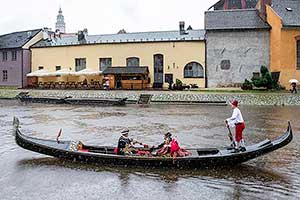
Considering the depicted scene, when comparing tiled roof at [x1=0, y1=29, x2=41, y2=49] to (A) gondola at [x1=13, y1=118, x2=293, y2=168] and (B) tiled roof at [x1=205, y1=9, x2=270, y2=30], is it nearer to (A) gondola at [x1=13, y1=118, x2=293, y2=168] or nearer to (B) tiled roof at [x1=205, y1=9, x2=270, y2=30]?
(B) tiled roof at [x1=205, y1=9, x2=270, y2=30]

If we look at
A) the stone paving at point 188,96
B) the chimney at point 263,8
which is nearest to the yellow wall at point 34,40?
the stone paving at point 188,96

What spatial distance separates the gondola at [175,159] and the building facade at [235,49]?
3201 centimetres

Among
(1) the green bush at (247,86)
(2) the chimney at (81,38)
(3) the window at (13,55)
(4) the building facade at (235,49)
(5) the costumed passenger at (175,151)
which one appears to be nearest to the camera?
(5) the costumed passenger at (175,151)

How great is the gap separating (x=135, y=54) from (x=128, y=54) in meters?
0.90

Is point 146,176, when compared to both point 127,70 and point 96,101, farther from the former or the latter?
point 127,70

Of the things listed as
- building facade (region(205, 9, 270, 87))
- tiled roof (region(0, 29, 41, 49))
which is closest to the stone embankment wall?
building facade (region(205, 9, 270, 87))

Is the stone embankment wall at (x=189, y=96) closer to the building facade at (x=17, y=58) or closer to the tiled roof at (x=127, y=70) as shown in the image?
the tiled roof at (x=127, y=70)

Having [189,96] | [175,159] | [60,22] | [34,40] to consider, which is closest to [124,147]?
[175,159]

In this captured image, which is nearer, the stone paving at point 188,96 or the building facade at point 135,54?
the stone paving at point 188,96

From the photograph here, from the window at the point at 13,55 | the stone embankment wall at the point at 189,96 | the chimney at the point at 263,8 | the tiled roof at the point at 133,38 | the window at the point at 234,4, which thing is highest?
the window at the point at 234,4

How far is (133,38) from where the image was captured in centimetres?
5094

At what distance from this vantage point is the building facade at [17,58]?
5412 centimetres

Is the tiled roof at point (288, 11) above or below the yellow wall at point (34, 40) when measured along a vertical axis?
above

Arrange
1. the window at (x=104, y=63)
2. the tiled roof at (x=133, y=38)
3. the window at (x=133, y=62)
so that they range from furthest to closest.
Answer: the window at (x=104, y=63) < the window at (x=133, y=62) < the tiled roof at (x=133, y=38)
